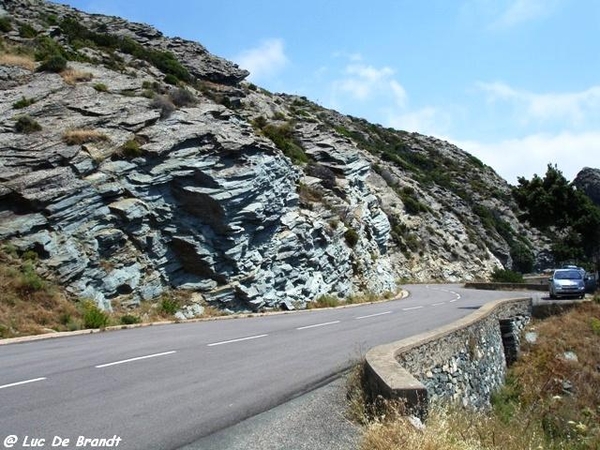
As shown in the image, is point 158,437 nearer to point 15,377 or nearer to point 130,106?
point 15,377

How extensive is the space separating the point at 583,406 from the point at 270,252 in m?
14.8

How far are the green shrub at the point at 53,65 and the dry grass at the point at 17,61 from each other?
2.14 ft

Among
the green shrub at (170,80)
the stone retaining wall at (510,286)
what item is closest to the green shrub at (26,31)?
the green shrub at (170,80)

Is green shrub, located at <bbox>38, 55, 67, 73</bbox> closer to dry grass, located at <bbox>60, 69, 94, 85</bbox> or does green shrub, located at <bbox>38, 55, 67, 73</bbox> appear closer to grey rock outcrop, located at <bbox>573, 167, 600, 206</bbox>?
dry grass, located at <bbox>60, 69, 94, 85</bbox>

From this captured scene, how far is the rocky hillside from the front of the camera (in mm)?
20312

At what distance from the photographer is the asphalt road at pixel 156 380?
5875mm

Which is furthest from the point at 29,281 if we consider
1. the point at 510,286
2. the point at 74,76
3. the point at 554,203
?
the point at 510,286

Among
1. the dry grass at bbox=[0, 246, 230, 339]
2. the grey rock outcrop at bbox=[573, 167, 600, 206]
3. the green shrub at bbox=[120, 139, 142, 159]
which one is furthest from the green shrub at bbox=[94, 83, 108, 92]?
the grey rock outcrop at bbox=[573, 167, 600, 206]

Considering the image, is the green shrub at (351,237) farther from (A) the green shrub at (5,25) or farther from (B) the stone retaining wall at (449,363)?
(A) the green shrub at (5,25)

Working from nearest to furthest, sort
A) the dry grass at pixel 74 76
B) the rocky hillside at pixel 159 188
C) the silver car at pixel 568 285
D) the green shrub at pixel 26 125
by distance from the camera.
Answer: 1. the rocky hillside at pixel 159 188
2. the green shrub at pixel 26 125
3. the dry grass at pixel 74 76
4. the silver car at pixel 568 285

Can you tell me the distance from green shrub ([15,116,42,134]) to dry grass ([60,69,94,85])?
5.55 m

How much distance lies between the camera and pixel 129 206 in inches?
853

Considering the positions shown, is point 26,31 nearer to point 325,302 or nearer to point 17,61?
point 17,61

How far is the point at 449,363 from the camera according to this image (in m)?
10.7
